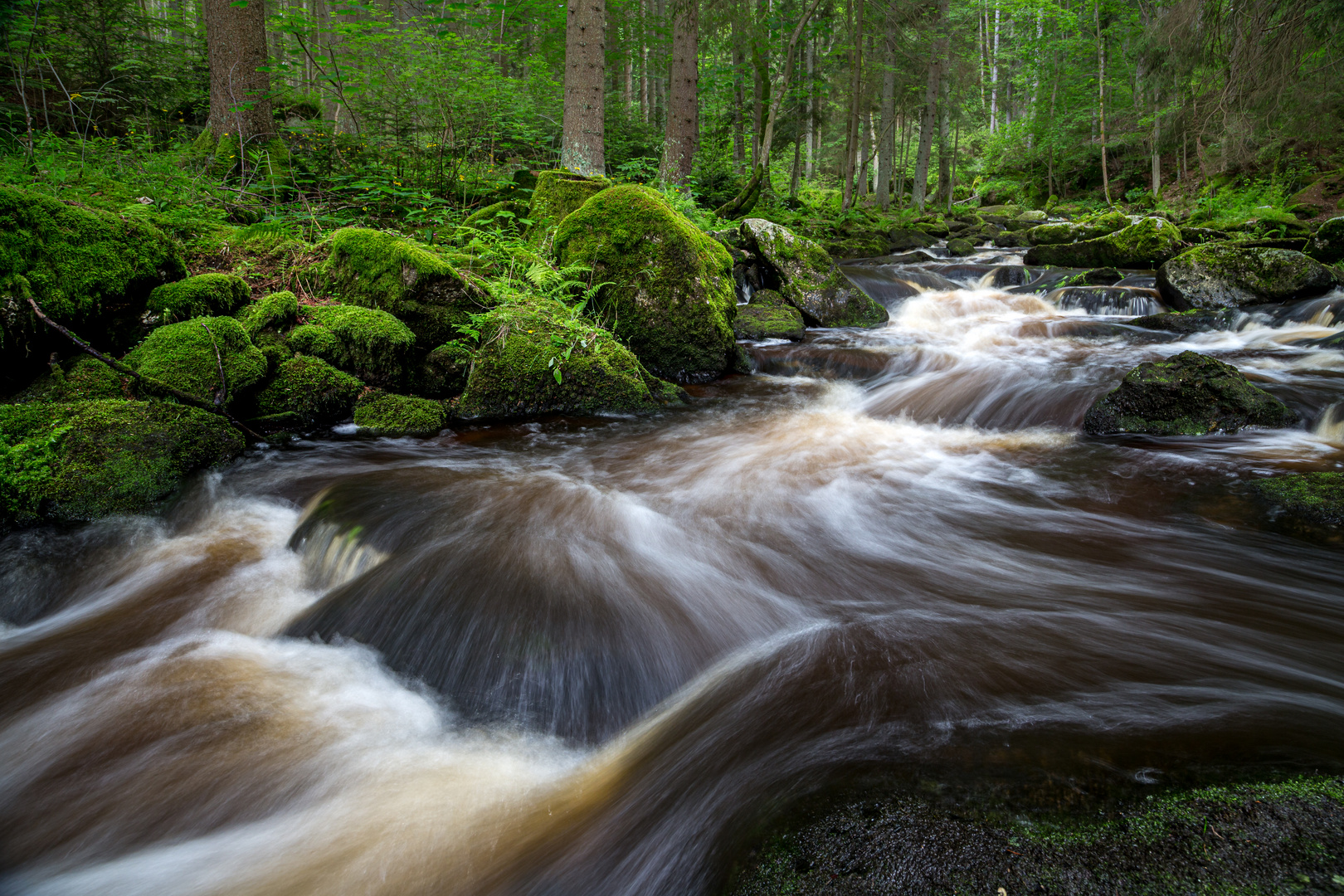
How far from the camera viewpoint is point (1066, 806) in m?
1.60

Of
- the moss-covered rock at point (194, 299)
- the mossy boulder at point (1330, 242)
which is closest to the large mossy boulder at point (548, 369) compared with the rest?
the moss-covered rock at point (194, 299)

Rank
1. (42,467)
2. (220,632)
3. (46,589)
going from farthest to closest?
1. (42,467)
2. (46,589)
3. (220,632)

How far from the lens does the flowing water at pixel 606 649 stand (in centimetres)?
196

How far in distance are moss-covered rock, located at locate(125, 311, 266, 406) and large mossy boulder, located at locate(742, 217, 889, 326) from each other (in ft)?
23.1

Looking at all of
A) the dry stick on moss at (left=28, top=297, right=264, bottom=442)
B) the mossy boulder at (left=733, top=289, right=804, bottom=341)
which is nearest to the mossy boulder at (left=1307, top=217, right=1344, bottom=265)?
the mossy boulder at (left=733, top=289, right=804, bottom=341)

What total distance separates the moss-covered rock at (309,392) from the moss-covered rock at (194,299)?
2.49ft

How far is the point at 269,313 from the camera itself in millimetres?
Result: 5516

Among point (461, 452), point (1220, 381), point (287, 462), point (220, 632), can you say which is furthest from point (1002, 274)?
point (220, 632)

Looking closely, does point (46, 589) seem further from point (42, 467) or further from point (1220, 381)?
point (1220, 381)

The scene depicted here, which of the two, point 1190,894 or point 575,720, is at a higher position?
point 1190,894

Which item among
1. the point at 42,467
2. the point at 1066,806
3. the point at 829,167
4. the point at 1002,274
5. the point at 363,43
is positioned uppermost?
the point at 829,167

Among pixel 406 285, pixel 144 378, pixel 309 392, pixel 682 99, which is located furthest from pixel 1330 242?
pixel 144 378

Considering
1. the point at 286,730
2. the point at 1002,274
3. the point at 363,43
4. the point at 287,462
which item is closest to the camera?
the point at 286,730

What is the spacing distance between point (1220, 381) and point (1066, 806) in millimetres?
5297
